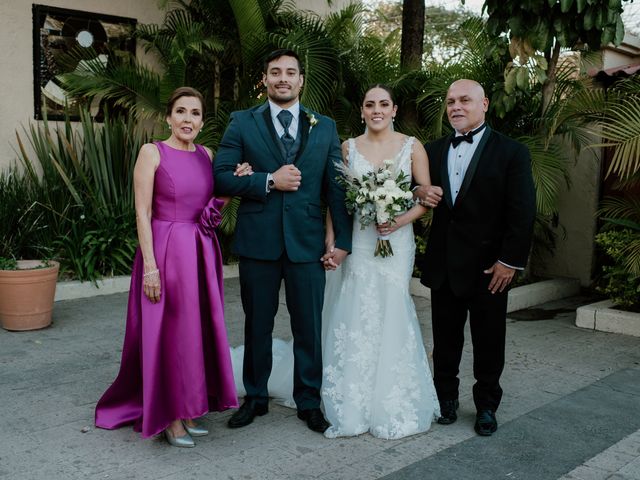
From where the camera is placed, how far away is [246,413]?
4.35m

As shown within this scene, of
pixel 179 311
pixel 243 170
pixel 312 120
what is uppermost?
pixel 312 120

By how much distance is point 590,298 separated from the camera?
8969 millimetres

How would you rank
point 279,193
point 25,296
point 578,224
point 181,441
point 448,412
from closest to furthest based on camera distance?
1. point 181,441
2. point 279,193
3. point 448,412
4. point 25,296
5. point 578,224

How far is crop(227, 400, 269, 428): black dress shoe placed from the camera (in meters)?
4.30

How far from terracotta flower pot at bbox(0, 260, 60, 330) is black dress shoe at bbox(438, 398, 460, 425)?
3899mm

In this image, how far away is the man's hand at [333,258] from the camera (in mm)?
4297

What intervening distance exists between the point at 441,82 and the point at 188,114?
4.84 metres

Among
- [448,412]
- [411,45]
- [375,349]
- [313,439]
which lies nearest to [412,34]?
[411,45]

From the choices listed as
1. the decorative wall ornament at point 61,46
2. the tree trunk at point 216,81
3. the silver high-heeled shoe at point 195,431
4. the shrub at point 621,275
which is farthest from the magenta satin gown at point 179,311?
the tree trunk at point 216,81

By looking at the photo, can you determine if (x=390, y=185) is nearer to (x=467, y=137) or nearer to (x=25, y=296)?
(x=467, y=137)

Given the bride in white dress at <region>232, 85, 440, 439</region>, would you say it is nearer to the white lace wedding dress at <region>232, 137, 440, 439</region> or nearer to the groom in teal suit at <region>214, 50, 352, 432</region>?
the white lace wedding dress at <region>232, 137, 440, 439</region>

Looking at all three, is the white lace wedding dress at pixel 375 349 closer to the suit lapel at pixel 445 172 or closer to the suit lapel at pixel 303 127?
the suit lapel at pixel 445 172

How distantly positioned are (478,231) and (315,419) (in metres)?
1.54

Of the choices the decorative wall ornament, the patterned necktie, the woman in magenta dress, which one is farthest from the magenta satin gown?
the decorative wall ornament
